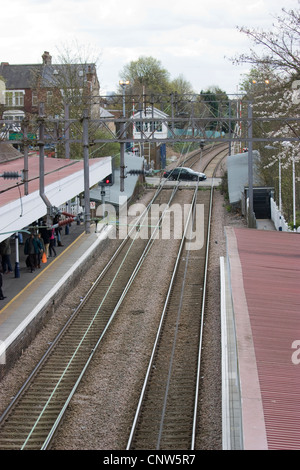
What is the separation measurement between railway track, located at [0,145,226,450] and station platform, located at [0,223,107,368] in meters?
0.77

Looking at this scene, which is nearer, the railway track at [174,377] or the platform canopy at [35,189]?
the railway track at [174,377]

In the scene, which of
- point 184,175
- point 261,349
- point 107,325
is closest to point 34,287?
point 107,325

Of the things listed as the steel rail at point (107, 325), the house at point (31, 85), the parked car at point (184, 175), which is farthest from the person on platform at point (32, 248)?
the house at point (31, 85)

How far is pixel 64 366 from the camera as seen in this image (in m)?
16.1

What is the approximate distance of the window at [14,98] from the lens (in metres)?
64.5

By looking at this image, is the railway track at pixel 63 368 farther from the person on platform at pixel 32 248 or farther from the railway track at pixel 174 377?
the person on platform at pixel 32 248

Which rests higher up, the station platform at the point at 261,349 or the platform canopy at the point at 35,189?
A: the platform canopy at the point at 35,189

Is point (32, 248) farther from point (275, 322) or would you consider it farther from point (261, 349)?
point (261, 349)

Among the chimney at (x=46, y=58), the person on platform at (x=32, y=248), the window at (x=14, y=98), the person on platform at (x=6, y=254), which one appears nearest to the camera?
the person on platform at (x=6, y=254)

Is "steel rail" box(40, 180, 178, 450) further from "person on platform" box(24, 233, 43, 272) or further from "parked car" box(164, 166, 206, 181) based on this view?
"parked car" box(164, 166, 206, 181)

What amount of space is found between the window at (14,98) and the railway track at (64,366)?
41794 mm

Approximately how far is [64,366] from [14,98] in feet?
174

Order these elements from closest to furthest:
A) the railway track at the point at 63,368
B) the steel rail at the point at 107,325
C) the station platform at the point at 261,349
→ the station platform at the point at 261,349, the steel rail at the point at 107,325, the railway track at the point at 63,368

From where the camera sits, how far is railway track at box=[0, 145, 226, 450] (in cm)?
1277
